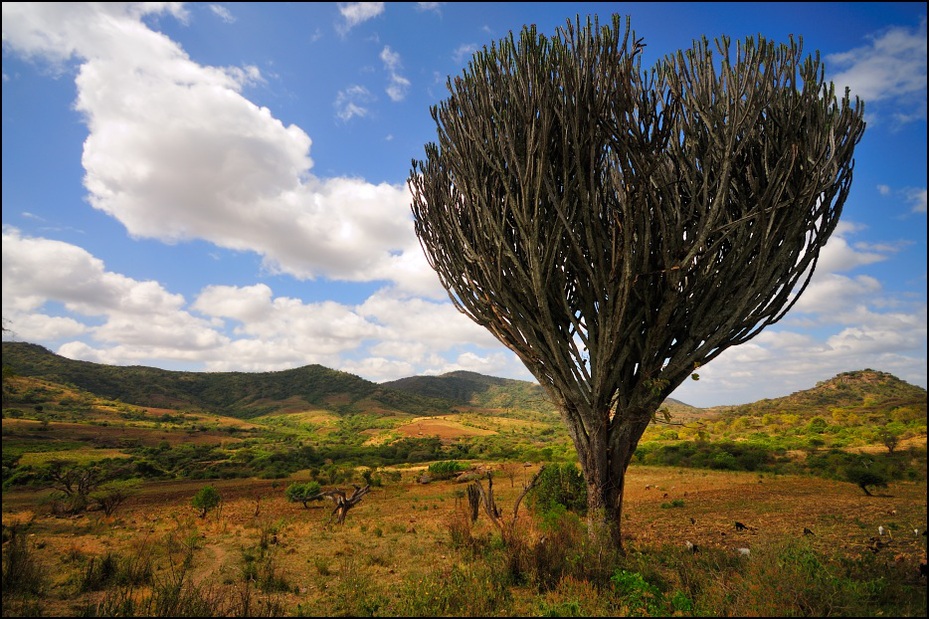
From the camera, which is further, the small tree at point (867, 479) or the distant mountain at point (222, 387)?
the distant mountain at point (222, 387)

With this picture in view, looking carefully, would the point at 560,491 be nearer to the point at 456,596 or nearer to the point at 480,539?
the point at 480,539

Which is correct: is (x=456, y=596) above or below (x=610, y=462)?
below

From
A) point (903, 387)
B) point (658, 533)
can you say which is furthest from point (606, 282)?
point (903, 387)

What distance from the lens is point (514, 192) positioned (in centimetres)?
688

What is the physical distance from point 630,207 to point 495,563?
6.08 meters

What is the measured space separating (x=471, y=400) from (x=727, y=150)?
14022cm

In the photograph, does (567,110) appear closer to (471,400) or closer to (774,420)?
(774,420)

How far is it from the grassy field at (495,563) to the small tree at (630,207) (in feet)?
4.53

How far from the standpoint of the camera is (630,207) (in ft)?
19.6

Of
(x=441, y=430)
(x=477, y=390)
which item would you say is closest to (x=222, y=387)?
(x=441, y=430)

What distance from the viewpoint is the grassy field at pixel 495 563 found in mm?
5059

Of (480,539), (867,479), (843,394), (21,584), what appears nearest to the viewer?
(21,584)

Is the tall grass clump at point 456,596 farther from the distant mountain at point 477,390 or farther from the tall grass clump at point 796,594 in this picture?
the distant mountain at point 477,390

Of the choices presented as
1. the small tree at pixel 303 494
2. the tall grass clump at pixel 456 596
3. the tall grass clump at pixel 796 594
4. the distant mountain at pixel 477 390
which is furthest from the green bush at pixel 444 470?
the distant mountain at pixel 477 390
